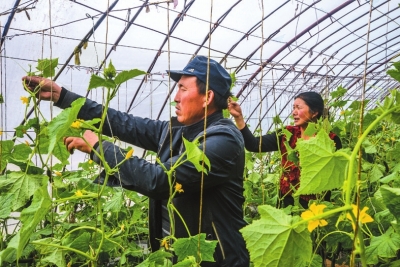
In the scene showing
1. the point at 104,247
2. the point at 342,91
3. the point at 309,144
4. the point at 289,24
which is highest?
the point at 289,24

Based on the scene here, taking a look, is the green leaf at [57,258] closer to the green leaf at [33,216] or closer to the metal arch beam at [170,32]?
the green leaf at [33,216]

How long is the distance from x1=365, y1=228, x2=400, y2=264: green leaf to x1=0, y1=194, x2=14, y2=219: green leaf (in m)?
0.83

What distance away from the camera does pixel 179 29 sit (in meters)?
5.35

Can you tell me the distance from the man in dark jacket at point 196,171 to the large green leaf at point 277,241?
1.63 feet

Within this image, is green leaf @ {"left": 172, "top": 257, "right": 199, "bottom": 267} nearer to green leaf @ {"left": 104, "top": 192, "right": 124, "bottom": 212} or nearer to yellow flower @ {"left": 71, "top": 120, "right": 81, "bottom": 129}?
yellow flower @ {"left": 71, "top": 120, "right": 81, "bottom": 129}

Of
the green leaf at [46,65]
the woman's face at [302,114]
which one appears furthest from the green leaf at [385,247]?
the woman's face at [302,114]

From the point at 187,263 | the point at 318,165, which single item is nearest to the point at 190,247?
the point at 187,263

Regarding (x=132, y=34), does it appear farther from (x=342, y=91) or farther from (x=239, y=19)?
(x=342, y=91)

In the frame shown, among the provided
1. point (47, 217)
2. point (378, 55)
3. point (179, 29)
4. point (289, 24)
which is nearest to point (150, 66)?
point (179, 29)

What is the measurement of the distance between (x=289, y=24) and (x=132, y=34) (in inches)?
102

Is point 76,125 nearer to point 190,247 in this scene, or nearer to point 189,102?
point 190,247

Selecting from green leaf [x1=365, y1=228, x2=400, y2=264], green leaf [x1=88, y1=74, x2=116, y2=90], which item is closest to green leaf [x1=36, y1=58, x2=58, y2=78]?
green leaf [x1=88, y1=74, x2=116, y2=90]

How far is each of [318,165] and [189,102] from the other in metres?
0.84

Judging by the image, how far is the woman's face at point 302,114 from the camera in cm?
232
